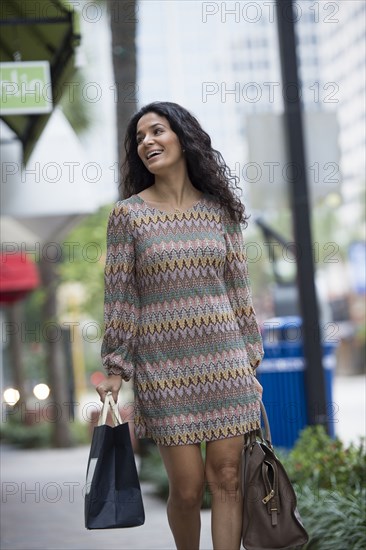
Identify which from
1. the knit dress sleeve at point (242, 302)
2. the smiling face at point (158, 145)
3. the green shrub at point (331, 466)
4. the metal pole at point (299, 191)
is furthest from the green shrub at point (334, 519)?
the metal pole at point (299, 191)

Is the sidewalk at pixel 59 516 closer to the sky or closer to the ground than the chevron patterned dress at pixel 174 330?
closer to the ground

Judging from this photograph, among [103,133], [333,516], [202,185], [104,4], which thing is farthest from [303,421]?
[103,133]

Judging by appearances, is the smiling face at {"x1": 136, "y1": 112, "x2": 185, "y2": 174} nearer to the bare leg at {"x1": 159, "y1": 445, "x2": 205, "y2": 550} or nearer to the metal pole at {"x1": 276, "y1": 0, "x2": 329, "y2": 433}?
the bare leg at {"x1": 159, "y1": 445, "x2": 205, "y2": 550}

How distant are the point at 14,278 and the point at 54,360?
2616 millimetres

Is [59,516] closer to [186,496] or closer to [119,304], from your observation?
[186,496]

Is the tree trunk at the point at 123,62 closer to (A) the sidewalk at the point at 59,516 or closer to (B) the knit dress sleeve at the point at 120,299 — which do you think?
(A) the sidewalk at the point at 59,516

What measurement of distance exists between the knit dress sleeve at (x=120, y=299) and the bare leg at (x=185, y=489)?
36cm

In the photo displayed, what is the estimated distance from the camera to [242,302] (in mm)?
4305

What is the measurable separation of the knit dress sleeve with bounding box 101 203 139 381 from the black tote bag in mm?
204

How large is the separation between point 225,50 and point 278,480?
178 feet

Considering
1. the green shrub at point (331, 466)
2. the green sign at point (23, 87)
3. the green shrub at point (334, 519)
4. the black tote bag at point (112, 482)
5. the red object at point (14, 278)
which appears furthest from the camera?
the red object at point (14, 278)

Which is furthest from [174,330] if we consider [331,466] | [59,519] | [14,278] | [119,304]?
[14,278]

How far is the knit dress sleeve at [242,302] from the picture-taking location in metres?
4.30

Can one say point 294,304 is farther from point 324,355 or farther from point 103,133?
point 103,133
